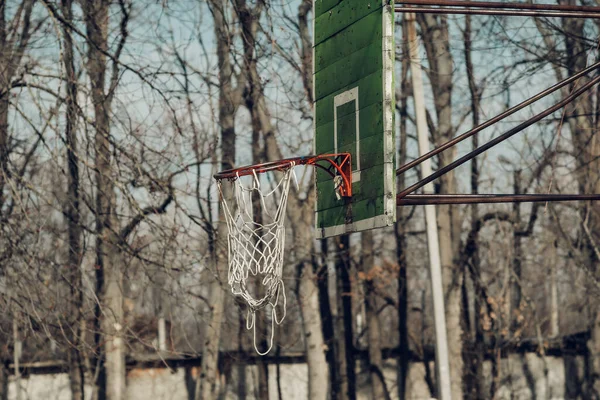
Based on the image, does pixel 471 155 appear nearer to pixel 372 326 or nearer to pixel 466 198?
pixel 466 198

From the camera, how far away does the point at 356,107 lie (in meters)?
8.88

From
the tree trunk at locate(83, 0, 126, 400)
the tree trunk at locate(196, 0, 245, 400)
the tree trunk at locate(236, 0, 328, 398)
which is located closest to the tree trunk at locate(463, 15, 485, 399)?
the tree trunk at locate(236, 0, 328, 398)

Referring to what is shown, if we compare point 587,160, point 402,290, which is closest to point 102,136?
point 587,160

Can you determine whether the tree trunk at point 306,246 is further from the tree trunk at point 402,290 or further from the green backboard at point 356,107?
the green backboard at point 356,107

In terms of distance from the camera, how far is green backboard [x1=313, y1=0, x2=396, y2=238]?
8.36 meters

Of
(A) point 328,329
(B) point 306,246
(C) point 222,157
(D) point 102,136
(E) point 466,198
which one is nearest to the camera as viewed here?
(E) point 466,198

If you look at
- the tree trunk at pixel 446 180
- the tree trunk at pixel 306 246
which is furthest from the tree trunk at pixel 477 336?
the tree trunk at pixel 306 246

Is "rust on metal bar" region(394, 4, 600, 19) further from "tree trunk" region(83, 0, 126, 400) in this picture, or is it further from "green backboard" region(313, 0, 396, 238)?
"tree trunk" region(83, 0, 126, 400)

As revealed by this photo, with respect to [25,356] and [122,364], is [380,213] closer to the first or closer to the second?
[122,364]

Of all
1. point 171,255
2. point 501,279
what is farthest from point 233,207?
point 501,279

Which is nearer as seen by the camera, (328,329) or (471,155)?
(471,155)

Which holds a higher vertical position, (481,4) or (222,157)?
(222,157)

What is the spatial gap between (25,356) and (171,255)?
70.5 feet

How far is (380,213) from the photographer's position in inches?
324
